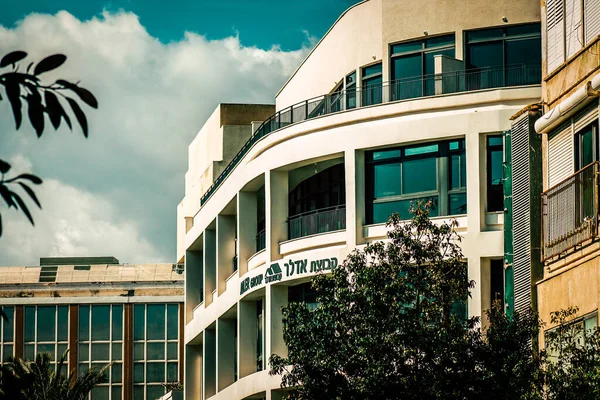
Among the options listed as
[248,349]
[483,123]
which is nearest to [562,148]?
[483,123]

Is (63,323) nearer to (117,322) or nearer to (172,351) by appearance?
(117,322)

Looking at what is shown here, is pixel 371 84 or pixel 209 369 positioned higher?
pixel 371 84

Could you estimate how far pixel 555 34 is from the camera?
23.8m

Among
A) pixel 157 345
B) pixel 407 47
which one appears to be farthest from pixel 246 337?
pixel 157 345

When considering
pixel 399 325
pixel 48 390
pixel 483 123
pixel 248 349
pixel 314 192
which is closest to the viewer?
pixel 399 325

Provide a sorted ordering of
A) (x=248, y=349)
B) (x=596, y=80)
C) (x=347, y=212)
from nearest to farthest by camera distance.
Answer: (x=596, y=80) → (x=347, y=212) → (x=248, y=349)

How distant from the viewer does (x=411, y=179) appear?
121ft

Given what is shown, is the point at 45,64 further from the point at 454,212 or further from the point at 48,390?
the point at 48,390

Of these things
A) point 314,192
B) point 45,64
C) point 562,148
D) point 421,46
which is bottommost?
point 45,64

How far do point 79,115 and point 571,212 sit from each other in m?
16.5

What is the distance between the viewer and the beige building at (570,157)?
21297 millimetres

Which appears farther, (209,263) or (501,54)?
(209,263)

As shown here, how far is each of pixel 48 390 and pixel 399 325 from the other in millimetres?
38626

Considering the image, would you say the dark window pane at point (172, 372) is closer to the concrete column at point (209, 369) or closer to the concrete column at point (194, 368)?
the concrete column at point (194, 368)
